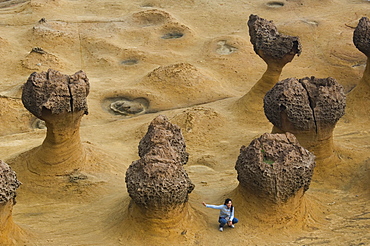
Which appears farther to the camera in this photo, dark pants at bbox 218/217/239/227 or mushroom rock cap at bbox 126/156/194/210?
dark pants at bbox 218/217/239/227

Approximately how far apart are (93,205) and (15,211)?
67.5 inches

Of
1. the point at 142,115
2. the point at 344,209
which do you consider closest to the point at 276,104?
the point at 344,209

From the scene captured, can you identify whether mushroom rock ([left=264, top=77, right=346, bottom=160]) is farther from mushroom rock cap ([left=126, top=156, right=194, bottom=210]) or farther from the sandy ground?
mushroom rock cap ([left=126, top=156, right=194, bottom=210])

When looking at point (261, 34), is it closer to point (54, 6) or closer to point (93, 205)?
point (93, 205)

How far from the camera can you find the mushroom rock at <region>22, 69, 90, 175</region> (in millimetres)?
13656

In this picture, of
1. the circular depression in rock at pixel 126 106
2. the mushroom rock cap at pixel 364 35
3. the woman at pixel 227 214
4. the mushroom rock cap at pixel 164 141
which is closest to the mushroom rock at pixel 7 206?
the mushroom rock cap at pixel 164 141

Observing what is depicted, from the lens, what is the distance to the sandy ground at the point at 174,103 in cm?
1131

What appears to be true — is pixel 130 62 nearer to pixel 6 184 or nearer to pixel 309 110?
pixel 309 110

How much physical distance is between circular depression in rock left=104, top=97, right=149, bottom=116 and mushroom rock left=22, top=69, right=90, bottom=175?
273 inches

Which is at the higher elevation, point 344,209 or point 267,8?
point 344,209

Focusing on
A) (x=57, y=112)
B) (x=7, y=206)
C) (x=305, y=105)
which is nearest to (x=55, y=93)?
(x=57, y=112)

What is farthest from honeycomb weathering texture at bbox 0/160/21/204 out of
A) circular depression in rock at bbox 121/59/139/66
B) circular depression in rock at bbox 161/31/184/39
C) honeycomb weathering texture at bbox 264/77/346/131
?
circular depression in rock at bbox 161/31/184/39

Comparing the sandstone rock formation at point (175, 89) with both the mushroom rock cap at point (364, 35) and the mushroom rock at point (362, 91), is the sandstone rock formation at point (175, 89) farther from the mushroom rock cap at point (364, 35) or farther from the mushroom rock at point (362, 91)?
the mushroom rock cap at point (364, 35)

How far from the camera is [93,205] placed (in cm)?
1282
